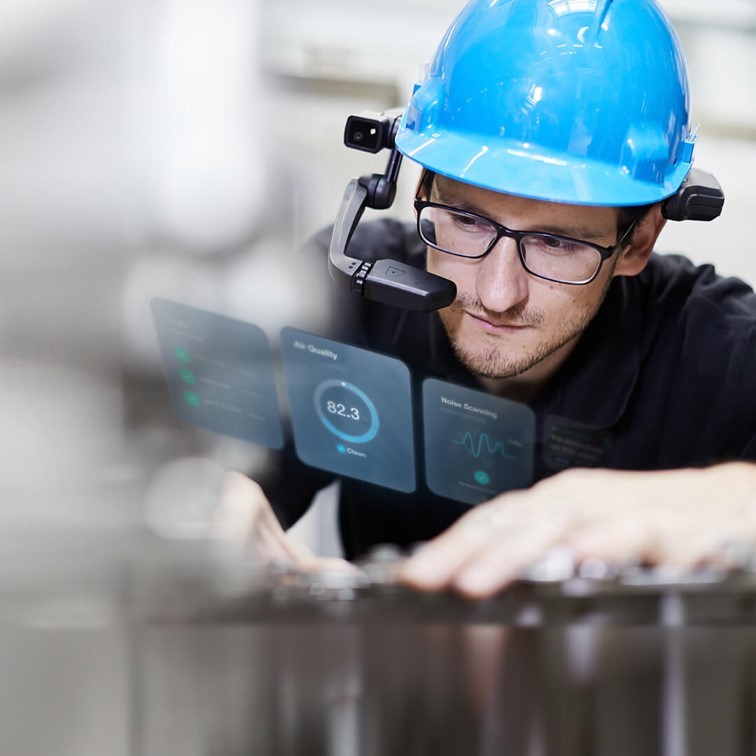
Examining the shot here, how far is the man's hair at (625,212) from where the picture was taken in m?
0.96

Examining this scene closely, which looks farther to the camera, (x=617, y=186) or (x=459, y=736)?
(x=617, y=186)

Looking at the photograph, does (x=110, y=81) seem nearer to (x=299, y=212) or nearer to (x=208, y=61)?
(x=208, y=61)

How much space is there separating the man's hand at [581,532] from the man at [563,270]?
0.08 m

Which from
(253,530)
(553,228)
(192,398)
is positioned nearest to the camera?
(253,530)

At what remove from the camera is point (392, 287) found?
86cm

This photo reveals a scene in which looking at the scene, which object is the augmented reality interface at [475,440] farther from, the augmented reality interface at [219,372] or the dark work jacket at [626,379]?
the augmented reality interface at [219,372]

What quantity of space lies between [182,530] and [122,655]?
0.07m

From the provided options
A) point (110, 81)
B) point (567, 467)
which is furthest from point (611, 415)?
point (110, 81)

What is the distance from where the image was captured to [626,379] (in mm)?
1071

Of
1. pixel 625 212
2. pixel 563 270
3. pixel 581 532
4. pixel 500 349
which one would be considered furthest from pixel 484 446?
pixel 581 532

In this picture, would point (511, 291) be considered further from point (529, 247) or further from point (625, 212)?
point (625, 212)

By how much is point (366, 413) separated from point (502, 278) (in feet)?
0.71

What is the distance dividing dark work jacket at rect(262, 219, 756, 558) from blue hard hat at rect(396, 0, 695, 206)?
9.4 inches

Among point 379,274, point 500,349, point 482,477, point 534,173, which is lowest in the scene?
point 482,477
